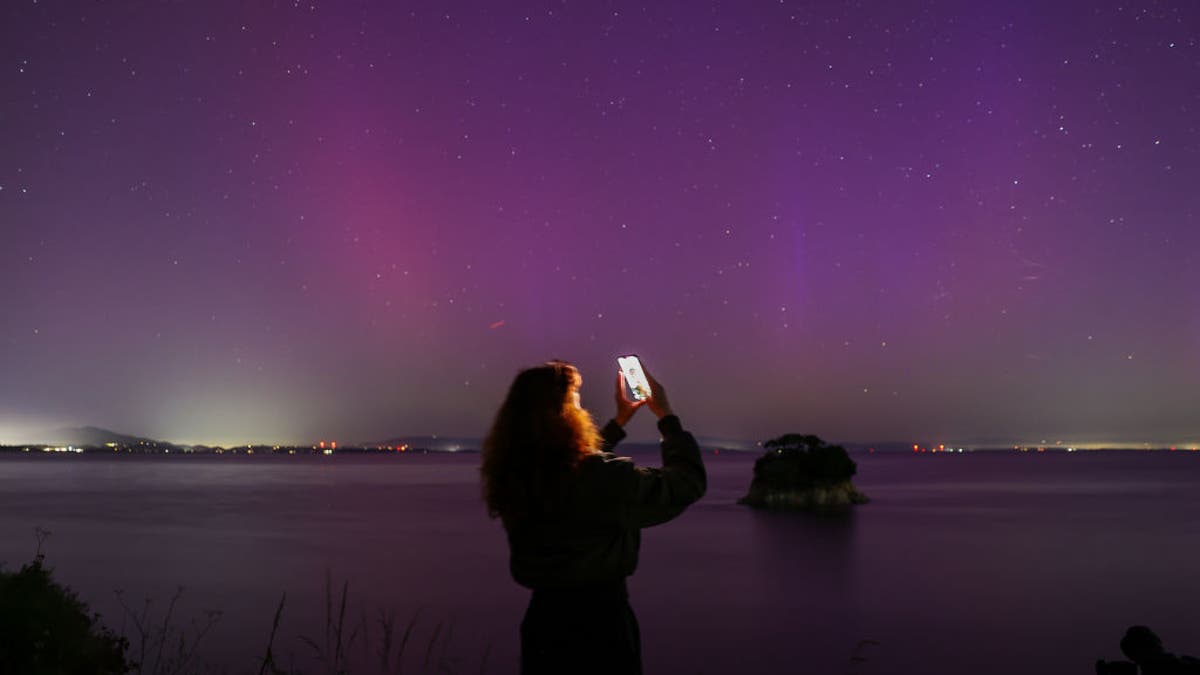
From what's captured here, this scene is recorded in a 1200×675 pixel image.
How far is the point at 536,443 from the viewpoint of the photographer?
11.6 ft

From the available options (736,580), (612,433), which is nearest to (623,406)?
(612,433)

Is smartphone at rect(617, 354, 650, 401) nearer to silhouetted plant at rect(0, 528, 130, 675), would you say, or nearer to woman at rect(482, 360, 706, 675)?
woman at rect(482, 360, 706, 675)

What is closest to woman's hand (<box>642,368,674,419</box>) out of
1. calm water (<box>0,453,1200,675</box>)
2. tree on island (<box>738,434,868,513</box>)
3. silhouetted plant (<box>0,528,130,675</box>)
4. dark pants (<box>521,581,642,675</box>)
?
dark pants (<box>521,581,642,675</box>)

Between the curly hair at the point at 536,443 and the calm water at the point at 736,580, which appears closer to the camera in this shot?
the curly hair at the point at 536,443

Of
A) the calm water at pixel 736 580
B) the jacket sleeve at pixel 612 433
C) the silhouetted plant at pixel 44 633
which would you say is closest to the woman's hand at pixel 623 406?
the jacket sleeve at pixel 612 433

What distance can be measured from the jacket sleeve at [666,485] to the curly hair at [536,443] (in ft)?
0.76

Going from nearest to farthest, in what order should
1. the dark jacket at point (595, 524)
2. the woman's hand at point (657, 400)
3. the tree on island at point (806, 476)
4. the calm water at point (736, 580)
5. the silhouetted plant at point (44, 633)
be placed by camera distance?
the dark jacket at point (595, 524) < the woman's hand at point (657, 400) < the silhouetted plant at point (44, 633) < the calm water at point (736, 580) < the tree on island at point (806, 476)

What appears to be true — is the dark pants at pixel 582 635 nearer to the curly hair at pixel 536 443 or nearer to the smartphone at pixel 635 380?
the curly hair at pixel 536 443

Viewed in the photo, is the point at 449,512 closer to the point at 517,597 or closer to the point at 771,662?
the point at 517,597

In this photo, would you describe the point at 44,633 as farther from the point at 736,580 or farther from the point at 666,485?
the point at 736,580

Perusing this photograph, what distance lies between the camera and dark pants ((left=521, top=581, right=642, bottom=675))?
3.48 m

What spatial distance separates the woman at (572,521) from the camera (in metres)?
3.42

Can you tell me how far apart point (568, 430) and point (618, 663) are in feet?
3.09

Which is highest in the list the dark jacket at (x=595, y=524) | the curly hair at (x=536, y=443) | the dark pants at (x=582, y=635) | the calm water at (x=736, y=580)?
the curly hair at (x=536, y=443)
